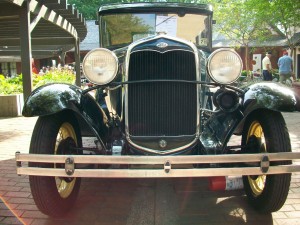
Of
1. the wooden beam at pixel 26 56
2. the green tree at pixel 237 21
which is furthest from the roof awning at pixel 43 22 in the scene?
the green tree at pixel 237 21

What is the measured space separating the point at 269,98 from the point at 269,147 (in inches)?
16.5

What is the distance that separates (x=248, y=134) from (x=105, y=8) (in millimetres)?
2533

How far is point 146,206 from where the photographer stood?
3.42 m

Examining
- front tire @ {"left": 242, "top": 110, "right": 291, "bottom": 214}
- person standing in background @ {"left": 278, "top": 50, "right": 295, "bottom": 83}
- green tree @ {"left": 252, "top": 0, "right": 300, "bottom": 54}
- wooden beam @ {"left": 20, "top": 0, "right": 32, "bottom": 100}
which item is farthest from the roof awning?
person standing in background @ {"left": 278, "top": 50, "right": 295, "bottom": 83}

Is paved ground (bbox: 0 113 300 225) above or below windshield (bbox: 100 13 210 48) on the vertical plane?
below

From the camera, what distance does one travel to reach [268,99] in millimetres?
2932

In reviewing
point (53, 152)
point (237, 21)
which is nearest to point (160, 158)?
point (53, 152)

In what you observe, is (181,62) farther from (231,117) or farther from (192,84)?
(231,117)

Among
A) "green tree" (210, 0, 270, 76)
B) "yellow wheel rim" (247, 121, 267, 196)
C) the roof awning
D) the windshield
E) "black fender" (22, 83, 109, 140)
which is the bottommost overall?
"yellow wheel rim" (247, 121, 267, 196)

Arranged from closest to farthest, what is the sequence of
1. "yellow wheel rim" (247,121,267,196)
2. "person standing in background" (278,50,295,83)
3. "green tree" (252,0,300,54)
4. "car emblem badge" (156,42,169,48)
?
"car emblem badge" (156,42,169,48), "yellow wheel rim" (247,121,267,196), "green tree" (252,0,300,54), "person standing in background" (278,50,295,83)

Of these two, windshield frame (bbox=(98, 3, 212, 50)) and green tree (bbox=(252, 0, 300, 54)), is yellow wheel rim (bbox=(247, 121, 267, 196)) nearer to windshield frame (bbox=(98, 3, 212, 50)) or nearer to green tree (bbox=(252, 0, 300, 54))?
windshield frame (bbox=(98, 3, 212, 50))

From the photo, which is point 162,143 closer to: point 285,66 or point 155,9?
A: point 155,9

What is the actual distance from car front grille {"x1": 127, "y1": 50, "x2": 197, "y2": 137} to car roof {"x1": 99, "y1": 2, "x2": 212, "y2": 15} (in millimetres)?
1569

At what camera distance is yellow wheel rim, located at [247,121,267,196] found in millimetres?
3166
